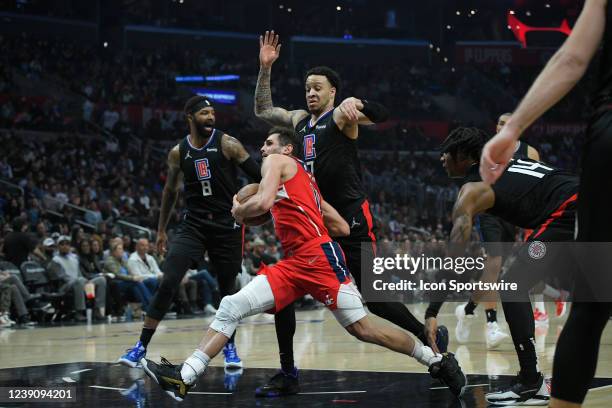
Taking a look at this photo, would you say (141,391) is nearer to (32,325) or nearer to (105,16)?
(32,325)

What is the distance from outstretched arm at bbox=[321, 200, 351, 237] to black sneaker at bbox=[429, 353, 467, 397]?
107 centimetres

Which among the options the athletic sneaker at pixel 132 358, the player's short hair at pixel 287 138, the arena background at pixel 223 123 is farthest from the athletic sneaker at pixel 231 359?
the player's short hair at pixel 287 138

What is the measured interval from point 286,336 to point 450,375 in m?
1.28

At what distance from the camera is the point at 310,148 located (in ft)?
21.4

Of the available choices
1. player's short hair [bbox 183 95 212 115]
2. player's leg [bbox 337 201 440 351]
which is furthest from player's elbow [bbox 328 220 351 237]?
player's short hair [bbox 183 95 212 115]

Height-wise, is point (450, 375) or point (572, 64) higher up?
point (572, 64)

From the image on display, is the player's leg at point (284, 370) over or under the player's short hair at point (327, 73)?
under

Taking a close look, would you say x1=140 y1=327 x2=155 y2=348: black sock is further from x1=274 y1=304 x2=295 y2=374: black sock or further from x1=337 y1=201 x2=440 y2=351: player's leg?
x1=337 y1=201 x2=440 y2=351: player's leg

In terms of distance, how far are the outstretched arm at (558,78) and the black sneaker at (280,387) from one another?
3386 mm

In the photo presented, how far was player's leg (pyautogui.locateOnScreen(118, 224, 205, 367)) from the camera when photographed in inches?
274

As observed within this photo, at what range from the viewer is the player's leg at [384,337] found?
541 cm

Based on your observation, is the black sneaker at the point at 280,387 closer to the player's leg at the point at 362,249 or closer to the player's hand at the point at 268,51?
the player's leg at the point at 362,249

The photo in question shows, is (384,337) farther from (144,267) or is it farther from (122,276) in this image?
(144,267)

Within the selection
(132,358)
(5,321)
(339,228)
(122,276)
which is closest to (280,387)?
(339,228)
